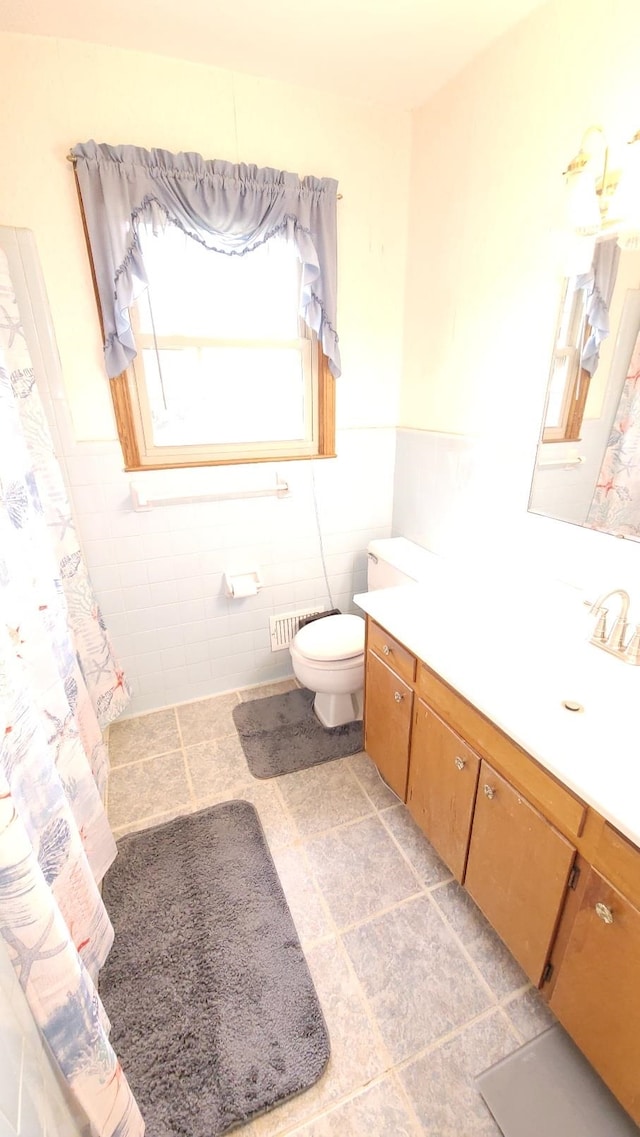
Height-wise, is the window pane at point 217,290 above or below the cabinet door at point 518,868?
above

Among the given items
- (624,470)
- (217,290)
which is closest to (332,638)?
(624,470)

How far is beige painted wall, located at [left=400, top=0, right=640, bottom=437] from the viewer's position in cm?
123

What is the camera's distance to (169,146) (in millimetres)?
1693

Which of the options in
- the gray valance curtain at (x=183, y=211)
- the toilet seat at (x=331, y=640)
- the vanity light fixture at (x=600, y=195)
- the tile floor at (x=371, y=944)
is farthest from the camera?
the toilet seat at (x=331, y=640)

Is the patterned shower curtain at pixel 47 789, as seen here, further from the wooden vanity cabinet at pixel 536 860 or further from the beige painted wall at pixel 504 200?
the beige painted wall at pixel 504 200

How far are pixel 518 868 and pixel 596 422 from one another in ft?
3.96

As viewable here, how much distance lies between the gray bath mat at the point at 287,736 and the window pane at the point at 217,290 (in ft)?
5.69

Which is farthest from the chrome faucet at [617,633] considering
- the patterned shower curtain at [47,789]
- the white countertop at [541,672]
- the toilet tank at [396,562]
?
the patterned shower curtain at [47,789]

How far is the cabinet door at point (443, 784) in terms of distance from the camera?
1281mm

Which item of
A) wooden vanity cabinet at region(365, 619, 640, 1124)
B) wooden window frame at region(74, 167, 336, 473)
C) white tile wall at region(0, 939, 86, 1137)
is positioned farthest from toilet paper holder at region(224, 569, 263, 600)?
white tile wall at region(0, 939, 86, 1137)

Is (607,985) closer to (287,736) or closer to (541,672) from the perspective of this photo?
(541,672)

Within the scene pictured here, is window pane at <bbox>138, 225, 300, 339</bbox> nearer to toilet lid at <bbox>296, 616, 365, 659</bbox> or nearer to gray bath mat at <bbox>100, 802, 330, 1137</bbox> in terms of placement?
toilet lid at <bbox>296, 616, 365, 659</bbox>

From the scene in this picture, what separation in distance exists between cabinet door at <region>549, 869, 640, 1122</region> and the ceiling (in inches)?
90.0

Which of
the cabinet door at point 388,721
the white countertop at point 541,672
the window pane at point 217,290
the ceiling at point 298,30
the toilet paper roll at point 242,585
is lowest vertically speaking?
the cabinet door at point 388,721
